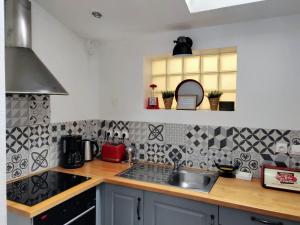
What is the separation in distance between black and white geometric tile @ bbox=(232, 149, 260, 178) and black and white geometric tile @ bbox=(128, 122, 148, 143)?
0.85m

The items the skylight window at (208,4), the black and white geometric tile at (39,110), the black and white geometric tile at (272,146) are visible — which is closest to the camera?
the skylight window at (208,4)

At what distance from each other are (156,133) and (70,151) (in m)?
0.81

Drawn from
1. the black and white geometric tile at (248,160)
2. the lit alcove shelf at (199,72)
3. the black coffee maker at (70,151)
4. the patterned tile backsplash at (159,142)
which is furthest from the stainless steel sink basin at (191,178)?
the black coffee maker at (70,151)

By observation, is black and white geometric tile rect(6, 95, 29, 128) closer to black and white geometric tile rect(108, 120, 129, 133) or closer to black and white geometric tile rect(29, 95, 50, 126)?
black and white geometric tile rect(29, 95, 50, 126)

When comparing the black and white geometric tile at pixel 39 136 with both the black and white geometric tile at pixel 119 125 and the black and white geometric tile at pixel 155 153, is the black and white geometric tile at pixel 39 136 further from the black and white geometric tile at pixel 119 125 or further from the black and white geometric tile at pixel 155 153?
the black and white geometric tile at pixel 155 153

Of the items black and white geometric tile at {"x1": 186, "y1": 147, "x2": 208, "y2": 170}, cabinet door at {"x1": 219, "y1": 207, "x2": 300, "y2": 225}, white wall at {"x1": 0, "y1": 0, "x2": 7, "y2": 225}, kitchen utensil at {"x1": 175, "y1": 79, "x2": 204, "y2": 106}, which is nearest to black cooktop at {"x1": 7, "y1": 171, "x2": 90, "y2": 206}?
white wall at {"x1": 0, "y1": 0, "x2": 7, "y2": 225}

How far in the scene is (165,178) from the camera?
1.79m

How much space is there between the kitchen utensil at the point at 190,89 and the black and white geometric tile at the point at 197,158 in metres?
0.44

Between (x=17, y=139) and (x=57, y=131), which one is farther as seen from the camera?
(x=57, y=131)

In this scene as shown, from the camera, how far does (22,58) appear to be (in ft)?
4.84

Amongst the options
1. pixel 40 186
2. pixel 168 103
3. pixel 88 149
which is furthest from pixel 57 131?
pixel 168 103

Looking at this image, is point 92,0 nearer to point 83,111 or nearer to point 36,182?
point 83,111

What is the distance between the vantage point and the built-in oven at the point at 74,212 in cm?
134

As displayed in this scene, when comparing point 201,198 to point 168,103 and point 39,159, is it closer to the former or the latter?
point 168,103
